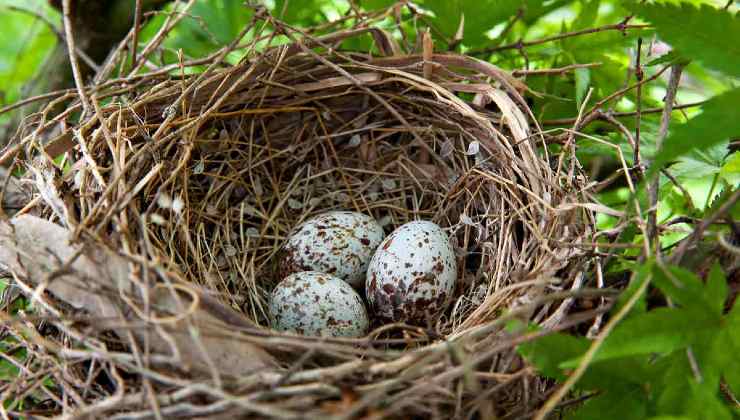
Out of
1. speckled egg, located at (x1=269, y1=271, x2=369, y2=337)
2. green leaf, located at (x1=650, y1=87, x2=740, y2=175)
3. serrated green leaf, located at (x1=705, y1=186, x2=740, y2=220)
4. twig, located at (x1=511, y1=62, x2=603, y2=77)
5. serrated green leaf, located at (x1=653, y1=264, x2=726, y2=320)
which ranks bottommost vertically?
speckled egg, located at (x1=269, y1=271, x2=369, y2=337)

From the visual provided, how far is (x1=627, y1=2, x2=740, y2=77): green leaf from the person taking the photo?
922mm

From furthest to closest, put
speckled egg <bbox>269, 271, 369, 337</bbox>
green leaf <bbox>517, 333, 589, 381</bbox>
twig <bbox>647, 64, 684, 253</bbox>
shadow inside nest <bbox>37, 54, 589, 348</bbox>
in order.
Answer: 1. speckled egg <bbox>269, 271, 369, 337</bbox>
2. shadow inside nest <bbox>37, 54, 589, 348</bbox>
3. twig <bbox>647, 64, 684, 253</bbox>
4. green leaf <bbox>517, 333, 589, 381</bbox>

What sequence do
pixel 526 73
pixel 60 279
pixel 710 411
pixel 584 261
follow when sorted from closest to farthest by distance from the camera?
pixel 710 411 < pixel 60 279 < pixel 584 261 < pixel 526 73

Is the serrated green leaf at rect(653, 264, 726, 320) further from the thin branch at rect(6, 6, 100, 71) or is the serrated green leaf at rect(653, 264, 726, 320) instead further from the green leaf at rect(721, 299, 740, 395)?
the thin branch at rect(6, 6, 100, 71)

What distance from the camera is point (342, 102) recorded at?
1701 millimetres

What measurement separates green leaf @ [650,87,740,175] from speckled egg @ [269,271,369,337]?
80 cm

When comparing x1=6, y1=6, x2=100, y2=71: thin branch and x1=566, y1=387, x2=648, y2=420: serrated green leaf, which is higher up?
x1=6, y1=6, x2=100, y2=71: thin branch

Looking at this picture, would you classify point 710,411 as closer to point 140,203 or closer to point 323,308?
point 323,308

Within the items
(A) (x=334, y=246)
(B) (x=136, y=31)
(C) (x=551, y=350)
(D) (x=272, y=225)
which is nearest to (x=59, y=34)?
(B) (x=136, y=31)

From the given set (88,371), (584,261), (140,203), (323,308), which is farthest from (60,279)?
(584,261)

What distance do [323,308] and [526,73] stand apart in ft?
2.46

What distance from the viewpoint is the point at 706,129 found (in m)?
0.79

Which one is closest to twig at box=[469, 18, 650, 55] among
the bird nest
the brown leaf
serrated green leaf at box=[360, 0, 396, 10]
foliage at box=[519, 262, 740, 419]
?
the bird nest

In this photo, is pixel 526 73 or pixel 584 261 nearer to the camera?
pixel 584 261
